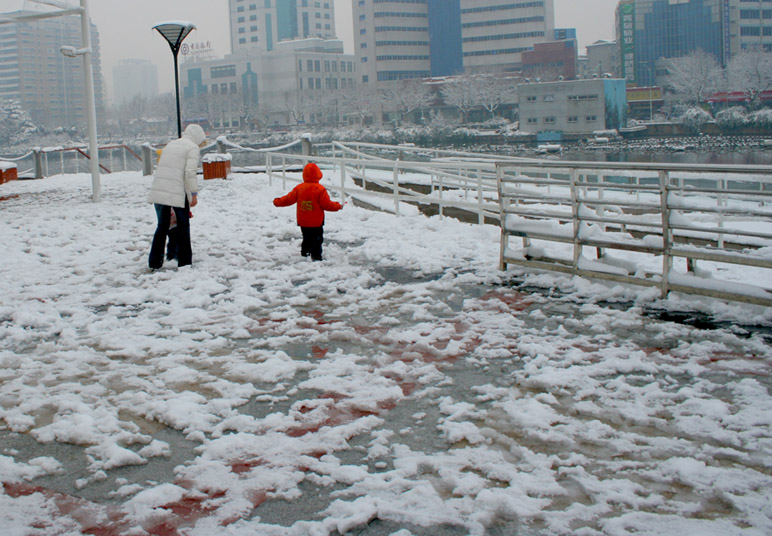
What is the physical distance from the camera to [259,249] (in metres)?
11.0

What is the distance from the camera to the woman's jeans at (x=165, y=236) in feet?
31.3

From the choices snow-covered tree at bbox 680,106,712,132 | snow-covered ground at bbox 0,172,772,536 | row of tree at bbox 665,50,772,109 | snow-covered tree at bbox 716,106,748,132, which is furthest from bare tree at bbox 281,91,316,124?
snow-covered ground at bbox 0,172,772,536

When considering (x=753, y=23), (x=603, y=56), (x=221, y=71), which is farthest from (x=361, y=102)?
(x=753, y=23)

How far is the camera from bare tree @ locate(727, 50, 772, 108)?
9275cm

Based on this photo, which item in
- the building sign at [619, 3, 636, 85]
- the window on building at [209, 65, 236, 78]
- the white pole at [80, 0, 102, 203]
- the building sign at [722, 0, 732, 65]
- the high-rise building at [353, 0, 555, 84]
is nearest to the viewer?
the white pole at [80, 0, 102, 203]

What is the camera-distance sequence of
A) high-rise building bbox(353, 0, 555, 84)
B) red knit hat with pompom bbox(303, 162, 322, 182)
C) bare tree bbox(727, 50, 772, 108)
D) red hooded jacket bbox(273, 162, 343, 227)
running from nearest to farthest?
1. red hooded jacket bbox(273, 162, 343, 227)
2. red knit hat with pompom bbox(303, 162, 322, 182)
3. bare tree bbox(727, 50, 772, 108)
4. high-rise building bbox(353, 0, 555, 84)

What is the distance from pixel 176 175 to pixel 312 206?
1.75 meters

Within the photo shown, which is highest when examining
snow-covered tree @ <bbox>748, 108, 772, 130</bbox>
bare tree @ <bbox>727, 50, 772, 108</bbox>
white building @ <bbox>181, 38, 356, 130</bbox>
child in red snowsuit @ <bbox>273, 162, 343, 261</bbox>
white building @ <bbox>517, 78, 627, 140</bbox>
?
white building @ <bbox>181, 38, 356, 130</bbox>

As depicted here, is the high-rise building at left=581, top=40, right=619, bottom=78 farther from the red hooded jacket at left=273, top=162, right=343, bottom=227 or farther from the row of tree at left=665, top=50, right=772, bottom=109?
the red hooded jacket at left=273, top=162, right=343, bottom=227

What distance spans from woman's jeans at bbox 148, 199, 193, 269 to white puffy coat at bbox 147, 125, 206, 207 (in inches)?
5.3

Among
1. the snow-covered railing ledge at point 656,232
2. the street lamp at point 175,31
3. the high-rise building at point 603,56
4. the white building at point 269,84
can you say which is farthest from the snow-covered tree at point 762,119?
the snow-covered railing ledge at point 656,232

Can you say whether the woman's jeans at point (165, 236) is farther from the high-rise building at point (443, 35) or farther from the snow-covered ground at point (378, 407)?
the high-rise building at point (443, 35)

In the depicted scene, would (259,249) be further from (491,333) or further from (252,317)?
(491,333)

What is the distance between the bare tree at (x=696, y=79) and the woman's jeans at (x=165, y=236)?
9937cm
